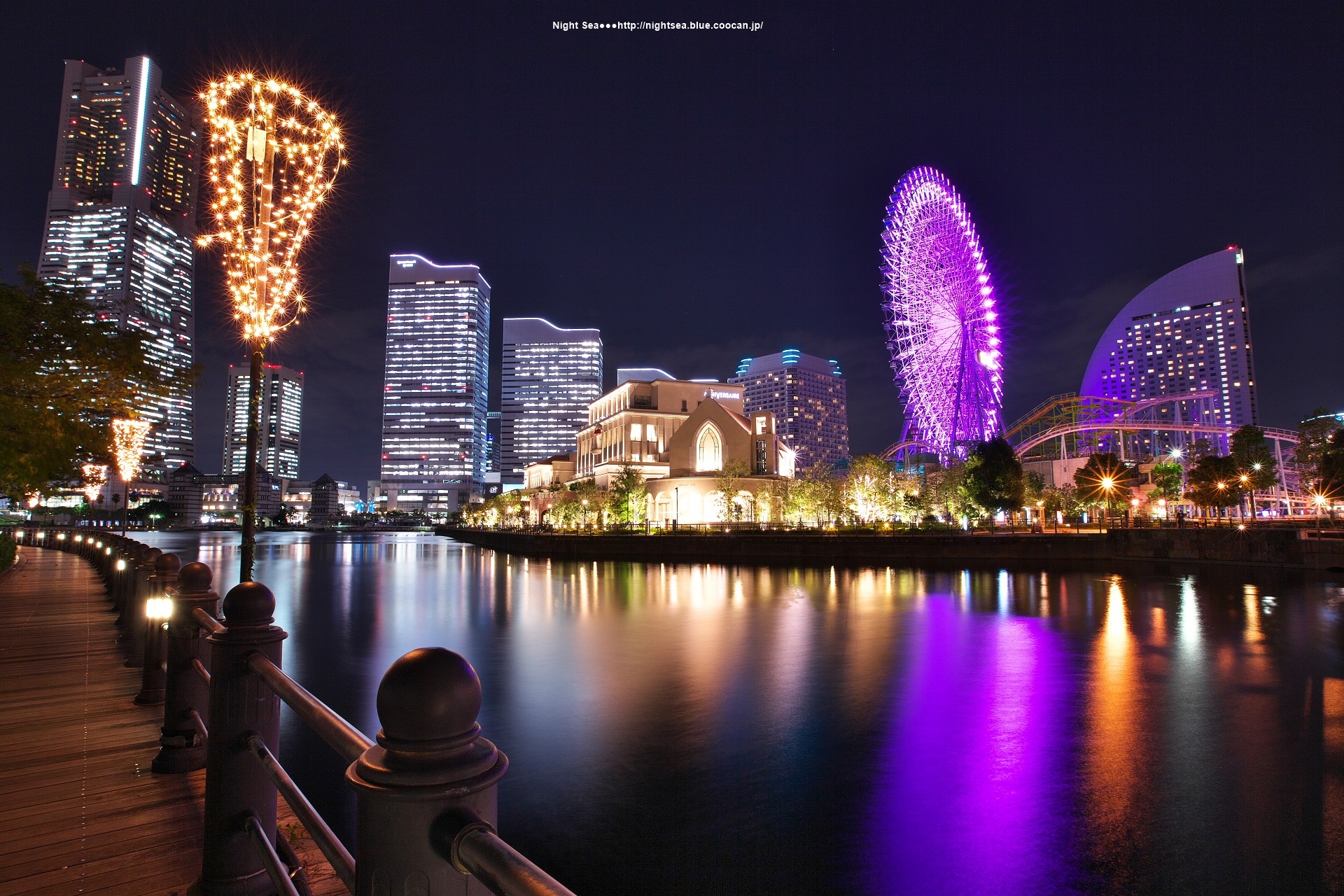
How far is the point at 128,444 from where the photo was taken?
108ft

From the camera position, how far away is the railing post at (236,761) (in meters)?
4.14

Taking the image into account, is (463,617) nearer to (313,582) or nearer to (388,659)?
(388,659)

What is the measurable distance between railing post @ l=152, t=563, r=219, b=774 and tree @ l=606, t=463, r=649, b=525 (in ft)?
275

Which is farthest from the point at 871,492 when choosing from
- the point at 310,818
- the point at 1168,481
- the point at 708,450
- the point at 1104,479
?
the point at 310,818

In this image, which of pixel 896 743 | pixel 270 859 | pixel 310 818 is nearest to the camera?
pixel 310 818

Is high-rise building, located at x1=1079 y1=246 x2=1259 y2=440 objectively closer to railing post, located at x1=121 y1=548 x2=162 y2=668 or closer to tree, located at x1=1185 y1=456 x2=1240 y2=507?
tree, located at x1=1185 y1=456 x2=1240 y2=507

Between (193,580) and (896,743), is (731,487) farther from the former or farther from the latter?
(193,580)

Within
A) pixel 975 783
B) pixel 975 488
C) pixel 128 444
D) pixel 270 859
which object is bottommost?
pixel 975 783

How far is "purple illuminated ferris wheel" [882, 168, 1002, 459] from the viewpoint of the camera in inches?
2554

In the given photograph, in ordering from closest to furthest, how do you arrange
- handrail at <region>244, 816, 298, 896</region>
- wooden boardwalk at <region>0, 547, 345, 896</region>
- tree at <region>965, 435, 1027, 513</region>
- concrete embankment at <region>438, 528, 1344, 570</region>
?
handrail at <region>244, 816, 298, 896</region>, wooden boardwalk at <region>0, 547, 345, 896</region>, concrete embankment at <region>438, 528, 1344, 570</region>, tree at <region>965, 435, 1027, 513</region>

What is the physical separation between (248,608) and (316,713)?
1706mm

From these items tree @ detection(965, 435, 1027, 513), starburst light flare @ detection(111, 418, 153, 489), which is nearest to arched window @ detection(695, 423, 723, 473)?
tree @ detection(965, 435, 1027, 513)

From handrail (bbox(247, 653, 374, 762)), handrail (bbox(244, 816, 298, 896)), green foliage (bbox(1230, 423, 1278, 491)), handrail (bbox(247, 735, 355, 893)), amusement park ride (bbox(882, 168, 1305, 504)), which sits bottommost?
handrail (bbox(244, 816, 298, 896))

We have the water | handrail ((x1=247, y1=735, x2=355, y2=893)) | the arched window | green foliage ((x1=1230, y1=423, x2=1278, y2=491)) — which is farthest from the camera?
the arched window
